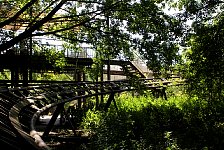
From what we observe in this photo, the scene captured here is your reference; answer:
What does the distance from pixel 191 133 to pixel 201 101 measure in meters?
3.90

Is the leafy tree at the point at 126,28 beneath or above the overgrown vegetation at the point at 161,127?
above

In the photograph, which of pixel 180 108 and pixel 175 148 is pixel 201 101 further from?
pixel 175 148

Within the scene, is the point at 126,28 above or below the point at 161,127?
above

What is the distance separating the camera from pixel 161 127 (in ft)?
43.0

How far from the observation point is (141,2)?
12.2 meters

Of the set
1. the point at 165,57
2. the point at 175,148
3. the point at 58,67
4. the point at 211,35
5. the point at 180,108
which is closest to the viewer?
the point at 175,148

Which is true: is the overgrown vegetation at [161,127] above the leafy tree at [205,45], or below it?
below

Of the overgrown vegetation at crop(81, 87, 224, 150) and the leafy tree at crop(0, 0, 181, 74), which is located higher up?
the leafy tree at crop(0, 0, 181, 74)

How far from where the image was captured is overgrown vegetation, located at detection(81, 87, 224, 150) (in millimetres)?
9383

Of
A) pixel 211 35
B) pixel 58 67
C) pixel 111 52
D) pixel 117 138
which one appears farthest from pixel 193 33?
pixel 58 67

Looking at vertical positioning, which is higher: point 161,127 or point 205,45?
point 205,45

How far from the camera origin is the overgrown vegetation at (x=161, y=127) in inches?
369

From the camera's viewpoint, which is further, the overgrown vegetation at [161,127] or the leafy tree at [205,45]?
the leafy tree at [205,45]

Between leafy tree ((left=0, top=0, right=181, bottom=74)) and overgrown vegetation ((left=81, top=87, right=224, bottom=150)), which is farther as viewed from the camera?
leafy tree ((left=0, top=0, right=181, bottom=74))
